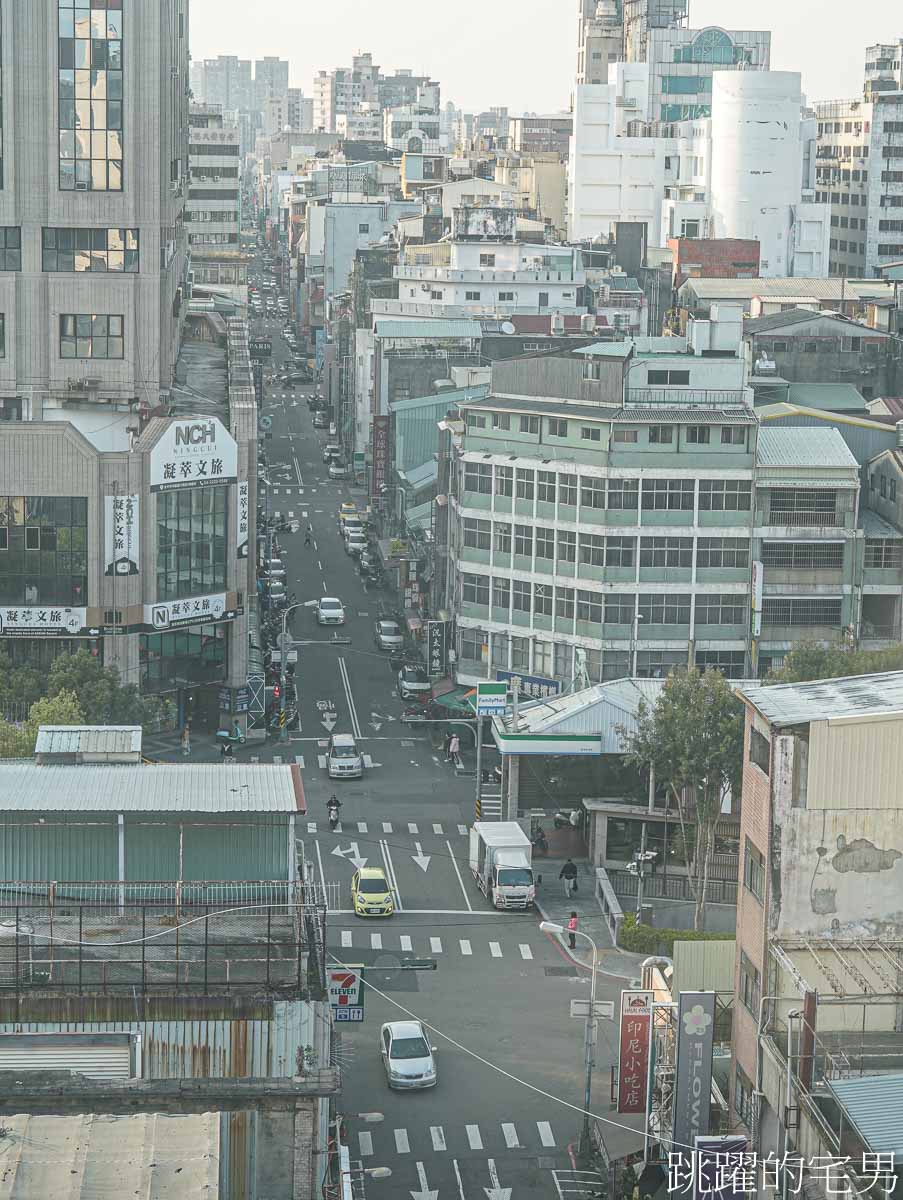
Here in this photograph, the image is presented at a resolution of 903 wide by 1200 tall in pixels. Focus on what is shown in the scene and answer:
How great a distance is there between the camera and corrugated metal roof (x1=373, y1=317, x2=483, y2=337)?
138500 millimetres

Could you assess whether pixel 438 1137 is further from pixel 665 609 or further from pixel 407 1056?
pixel 665 609

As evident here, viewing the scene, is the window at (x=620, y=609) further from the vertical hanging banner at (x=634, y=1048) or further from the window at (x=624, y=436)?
the vertical hanging banner at (x=634, y=1048)

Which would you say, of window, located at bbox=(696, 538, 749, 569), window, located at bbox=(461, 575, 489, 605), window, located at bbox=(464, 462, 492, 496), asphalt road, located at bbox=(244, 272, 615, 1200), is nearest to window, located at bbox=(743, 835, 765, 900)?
asphalt road, located at bbox=(244, 272, 615, 1200)

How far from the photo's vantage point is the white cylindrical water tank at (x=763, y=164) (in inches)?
7721

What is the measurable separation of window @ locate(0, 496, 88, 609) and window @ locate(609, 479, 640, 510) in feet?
69.2

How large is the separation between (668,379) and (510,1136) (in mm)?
41376

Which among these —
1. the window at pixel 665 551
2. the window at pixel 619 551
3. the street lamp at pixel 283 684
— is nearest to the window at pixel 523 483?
the window at pixel 619 551

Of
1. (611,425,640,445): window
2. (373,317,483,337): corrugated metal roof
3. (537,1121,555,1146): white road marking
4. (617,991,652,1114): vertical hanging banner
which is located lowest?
(537,1121,555,1146): white road marking

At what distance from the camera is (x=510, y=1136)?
4788cm

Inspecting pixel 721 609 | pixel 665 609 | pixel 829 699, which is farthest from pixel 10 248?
pixel 829 699

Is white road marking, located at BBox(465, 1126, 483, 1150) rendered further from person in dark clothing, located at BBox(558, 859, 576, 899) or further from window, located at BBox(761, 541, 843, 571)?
window, located at BBox(761, 541, 843, 571)

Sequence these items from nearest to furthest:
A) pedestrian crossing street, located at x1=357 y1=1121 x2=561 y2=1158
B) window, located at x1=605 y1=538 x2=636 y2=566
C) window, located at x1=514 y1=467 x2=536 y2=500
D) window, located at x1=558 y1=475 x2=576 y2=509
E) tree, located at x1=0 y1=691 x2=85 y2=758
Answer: pedestrian crossing street, located at x1=357 y1=1121 x2=561 y2=1158 → tree, located at x1=0 y1=691 x2=85 y2=758 → window, located at x1=605 y1=538 x2=636 y2=566 → window, located at x1=558 y1=475 x2=576 y2=509 → window, located at x1=514 y1=467 x2=536 y2=500

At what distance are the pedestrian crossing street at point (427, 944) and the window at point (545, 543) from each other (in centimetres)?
2399

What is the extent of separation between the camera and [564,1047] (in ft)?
176
